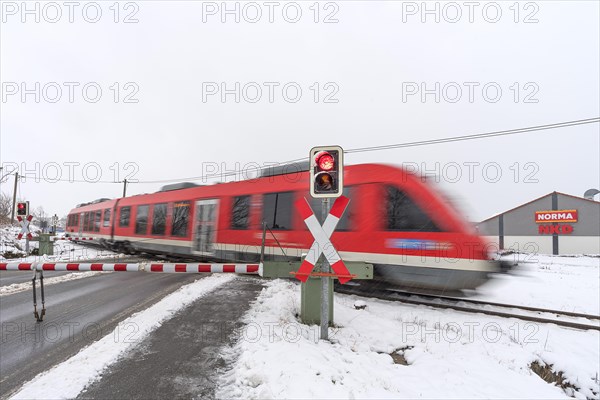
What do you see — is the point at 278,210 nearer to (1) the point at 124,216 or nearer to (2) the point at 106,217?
(1) the point at 124,216

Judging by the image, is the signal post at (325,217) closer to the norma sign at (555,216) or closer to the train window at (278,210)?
the train window at (278,210)

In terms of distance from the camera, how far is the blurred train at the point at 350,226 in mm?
6168

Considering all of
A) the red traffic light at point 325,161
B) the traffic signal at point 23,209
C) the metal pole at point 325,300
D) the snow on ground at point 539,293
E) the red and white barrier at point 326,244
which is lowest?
the snow on ground at point 539,293

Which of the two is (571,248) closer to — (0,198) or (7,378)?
(7,378)

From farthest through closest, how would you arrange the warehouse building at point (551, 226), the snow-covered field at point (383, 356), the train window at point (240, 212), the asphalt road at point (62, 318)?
the warehouse building at point (551, 226)
the train window at point (240, 212)
the asphalt road at point (62, 318)
the snow-covered field at point (383, 356)

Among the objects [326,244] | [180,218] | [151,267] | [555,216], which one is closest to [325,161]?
[326,244]

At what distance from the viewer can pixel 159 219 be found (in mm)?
13258

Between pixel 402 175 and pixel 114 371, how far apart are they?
6.02 meters

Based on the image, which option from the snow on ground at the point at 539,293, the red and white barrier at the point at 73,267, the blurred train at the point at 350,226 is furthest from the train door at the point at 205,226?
the snow on ground at the point at 539,293

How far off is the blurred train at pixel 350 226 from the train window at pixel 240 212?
0.03 m

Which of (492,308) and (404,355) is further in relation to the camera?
(492,308)

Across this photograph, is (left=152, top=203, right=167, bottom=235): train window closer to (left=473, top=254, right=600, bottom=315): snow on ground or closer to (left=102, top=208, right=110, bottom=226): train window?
(left=102, top=208, right=110, bottom=226): train window

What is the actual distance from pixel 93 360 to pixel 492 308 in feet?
24.3

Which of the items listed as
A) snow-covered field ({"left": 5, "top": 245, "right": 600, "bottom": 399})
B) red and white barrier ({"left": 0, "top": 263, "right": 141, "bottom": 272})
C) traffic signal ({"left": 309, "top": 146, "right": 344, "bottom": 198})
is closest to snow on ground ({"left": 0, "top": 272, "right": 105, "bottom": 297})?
red and white barrier ({"left": 0, "top": 263, "right": 141, "bottom": 272})
